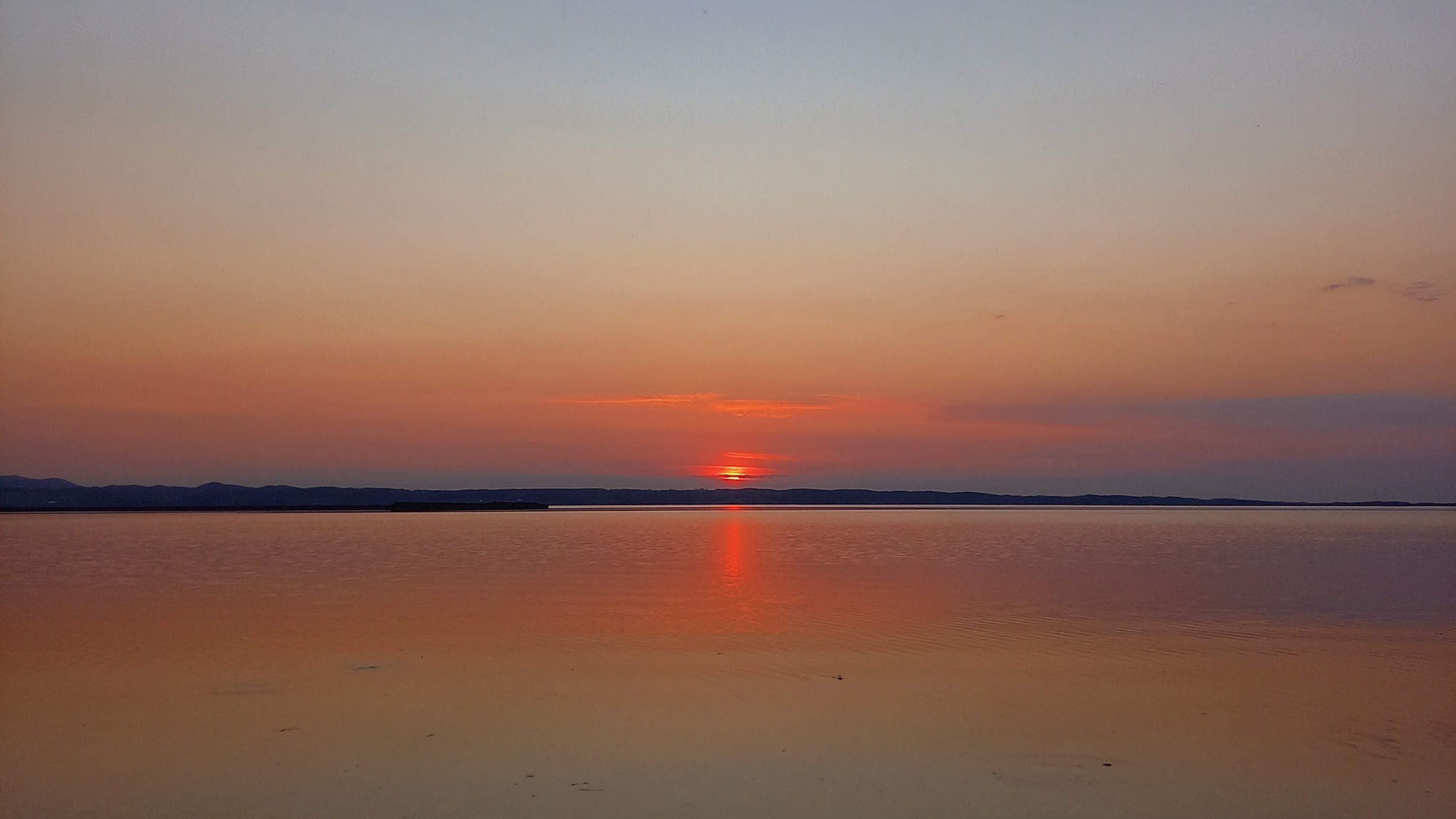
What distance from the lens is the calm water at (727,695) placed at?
7.66m

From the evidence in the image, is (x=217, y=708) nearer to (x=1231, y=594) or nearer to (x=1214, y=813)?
(x=1214, y=813)

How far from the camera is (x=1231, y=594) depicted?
20281 millimetres

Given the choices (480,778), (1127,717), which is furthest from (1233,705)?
(480,778)

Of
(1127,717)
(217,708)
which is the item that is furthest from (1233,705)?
(217,708)

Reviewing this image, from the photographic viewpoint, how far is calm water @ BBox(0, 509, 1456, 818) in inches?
302

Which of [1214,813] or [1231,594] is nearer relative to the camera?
[1214,813]

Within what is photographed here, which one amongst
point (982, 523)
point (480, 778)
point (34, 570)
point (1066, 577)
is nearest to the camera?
point (480, 778)

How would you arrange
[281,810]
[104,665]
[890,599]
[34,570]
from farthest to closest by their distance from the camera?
[34,570] → [890,599] → [104,665] → [281,810]

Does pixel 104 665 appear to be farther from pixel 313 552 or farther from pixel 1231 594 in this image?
pixel 313 552

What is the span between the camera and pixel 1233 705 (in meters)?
10.5

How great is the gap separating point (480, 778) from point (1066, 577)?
1838 cm

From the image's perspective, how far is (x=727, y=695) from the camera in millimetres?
10836

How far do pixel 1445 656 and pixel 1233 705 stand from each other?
4.80m

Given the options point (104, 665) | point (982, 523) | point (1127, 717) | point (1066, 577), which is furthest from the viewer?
point (982, 523)
